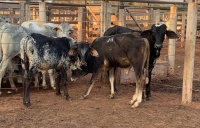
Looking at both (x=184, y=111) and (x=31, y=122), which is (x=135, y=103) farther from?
(x=31, y=122)

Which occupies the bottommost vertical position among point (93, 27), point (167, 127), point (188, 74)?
point (167, 127)

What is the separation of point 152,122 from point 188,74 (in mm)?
1789

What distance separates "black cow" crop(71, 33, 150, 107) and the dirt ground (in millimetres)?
368

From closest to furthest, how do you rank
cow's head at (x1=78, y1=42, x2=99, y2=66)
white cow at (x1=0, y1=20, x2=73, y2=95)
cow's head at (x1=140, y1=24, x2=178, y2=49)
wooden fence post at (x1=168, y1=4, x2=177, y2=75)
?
cow's head at (x1=140, y1=24, x2=178, y2=49) → cow's head at (x1=78, y1=42, x2=99, y2=66) → white cow at (x1=0, y1=20, x2=73, y2=95) → wooden fence post at (x1=168, y1=4, x2=177, y2=75)

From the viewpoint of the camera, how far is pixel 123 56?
6.95m

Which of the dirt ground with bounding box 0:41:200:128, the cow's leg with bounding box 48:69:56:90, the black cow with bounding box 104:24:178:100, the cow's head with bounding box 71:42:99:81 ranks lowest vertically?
the dirt ground with bounding box 0:41:200:128

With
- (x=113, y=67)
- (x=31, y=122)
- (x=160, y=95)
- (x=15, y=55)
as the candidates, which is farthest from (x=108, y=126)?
(x=15, y=55)

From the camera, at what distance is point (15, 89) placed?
802cm

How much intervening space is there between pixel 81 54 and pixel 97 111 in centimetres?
145

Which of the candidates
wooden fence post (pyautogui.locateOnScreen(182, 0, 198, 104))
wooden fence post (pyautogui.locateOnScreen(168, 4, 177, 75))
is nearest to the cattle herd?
wooden fence post (pyautogui.locateOnScreen(182, 0, 198, 104))

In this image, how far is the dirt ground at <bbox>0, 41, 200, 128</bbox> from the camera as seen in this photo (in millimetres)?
5477

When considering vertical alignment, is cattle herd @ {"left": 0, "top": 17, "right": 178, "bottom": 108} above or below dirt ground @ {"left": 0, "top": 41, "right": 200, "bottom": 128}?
above

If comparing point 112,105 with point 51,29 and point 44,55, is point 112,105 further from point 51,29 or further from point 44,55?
point 51,29

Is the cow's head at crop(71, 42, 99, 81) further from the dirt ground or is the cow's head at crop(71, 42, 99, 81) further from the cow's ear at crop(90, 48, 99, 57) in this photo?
the dirt ground
